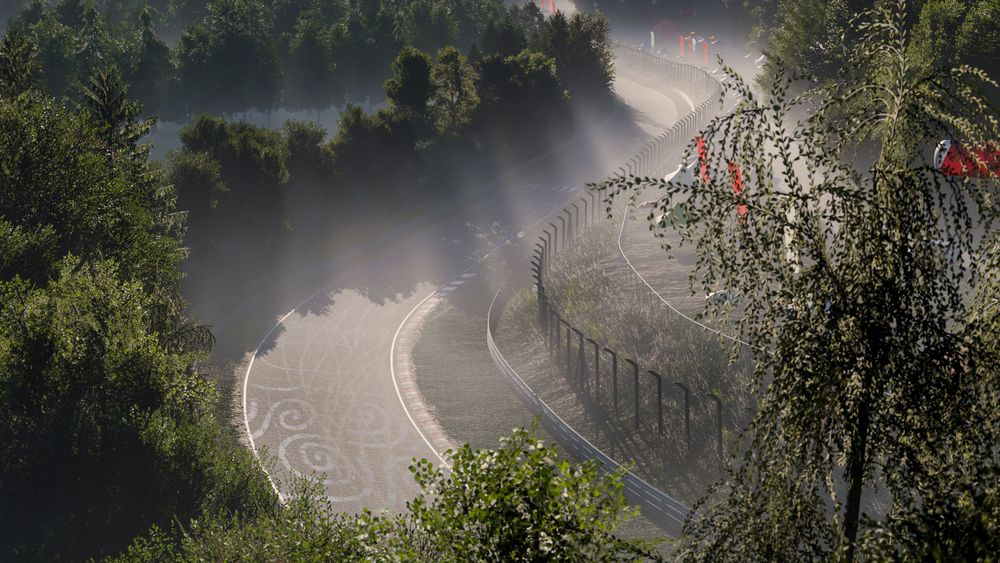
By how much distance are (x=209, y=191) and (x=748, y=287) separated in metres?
47.0

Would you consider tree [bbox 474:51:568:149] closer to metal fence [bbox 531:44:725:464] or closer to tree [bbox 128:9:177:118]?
metal fence [bbox 531:44:725:464]

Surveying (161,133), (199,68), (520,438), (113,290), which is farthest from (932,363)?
(161,133)

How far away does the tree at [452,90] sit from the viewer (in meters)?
72.3

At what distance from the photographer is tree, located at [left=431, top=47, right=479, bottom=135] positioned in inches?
2847

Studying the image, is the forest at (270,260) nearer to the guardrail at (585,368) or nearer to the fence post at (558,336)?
the guardrail at (585,368)

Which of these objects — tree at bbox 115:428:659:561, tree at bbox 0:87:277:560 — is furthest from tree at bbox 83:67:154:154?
tree at bbox 115:428:659:561

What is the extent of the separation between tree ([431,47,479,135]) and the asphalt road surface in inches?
224

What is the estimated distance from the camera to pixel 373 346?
48.8m

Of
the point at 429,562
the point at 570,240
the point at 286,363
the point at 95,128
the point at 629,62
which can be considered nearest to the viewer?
the point at 429,562

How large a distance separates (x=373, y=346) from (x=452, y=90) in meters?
30.1

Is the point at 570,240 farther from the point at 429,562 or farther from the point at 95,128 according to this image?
the point at 429,562

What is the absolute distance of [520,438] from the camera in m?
14.7

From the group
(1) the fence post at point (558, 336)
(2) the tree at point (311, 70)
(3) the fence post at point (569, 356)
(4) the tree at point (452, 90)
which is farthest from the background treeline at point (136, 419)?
(2) the tree at point (311, 70)

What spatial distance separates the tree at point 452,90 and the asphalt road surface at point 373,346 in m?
5.69
